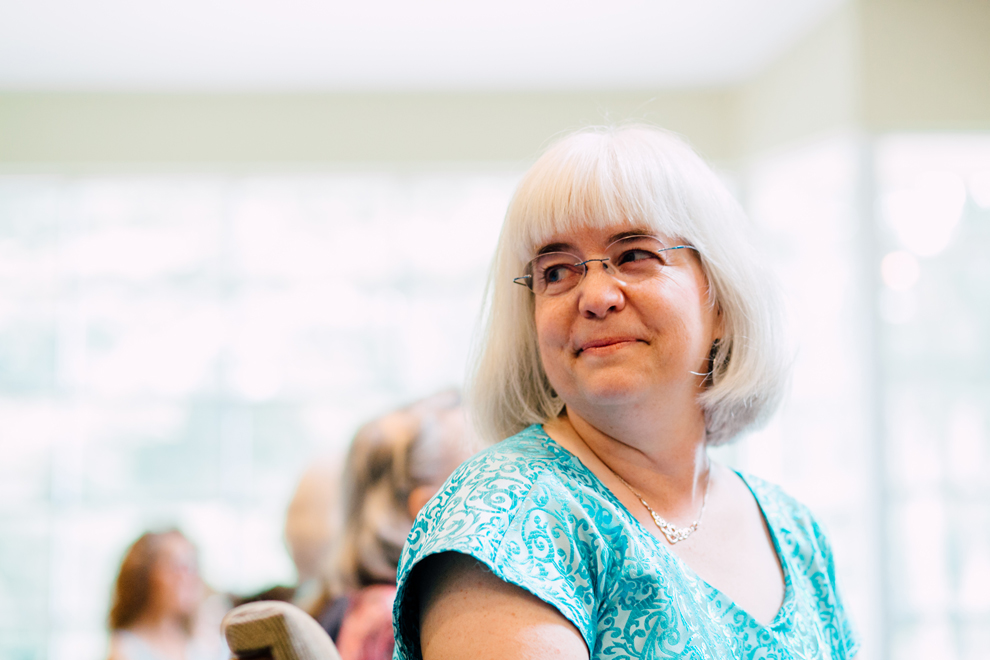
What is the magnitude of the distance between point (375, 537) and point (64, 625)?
11.1ft

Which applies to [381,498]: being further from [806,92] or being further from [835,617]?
[806,92]

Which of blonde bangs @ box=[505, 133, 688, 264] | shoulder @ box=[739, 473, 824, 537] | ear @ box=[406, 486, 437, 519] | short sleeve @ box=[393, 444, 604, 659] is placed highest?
blonde bangs @ box=[505, 133, 688, 264]

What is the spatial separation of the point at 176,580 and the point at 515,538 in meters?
1.98

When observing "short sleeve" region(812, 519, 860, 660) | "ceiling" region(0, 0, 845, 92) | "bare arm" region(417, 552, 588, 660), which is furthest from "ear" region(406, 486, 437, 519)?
"ceiling" region(0, 0, 845, 92)

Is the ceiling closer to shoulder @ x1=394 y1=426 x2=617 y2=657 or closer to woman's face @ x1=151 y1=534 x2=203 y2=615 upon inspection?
woman's face @ x1=151 y1=534 x2=203 y2=615

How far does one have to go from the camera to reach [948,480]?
317 cm

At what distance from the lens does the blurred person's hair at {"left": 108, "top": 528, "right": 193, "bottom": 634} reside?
7.56 ft

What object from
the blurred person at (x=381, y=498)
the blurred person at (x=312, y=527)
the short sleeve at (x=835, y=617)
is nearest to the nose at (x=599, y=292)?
the short sleeve at (x=835, y=617)

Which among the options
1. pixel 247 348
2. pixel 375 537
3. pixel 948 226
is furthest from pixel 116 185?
pixel 948 226

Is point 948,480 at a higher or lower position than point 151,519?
higher

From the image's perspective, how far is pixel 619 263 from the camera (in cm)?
101

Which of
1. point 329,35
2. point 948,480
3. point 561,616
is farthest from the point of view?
point 329,35

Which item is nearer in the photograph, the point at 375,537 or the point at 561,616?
the point at 561,616

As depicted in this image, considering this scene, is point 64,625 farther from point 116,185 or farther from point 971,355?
point 971,355
